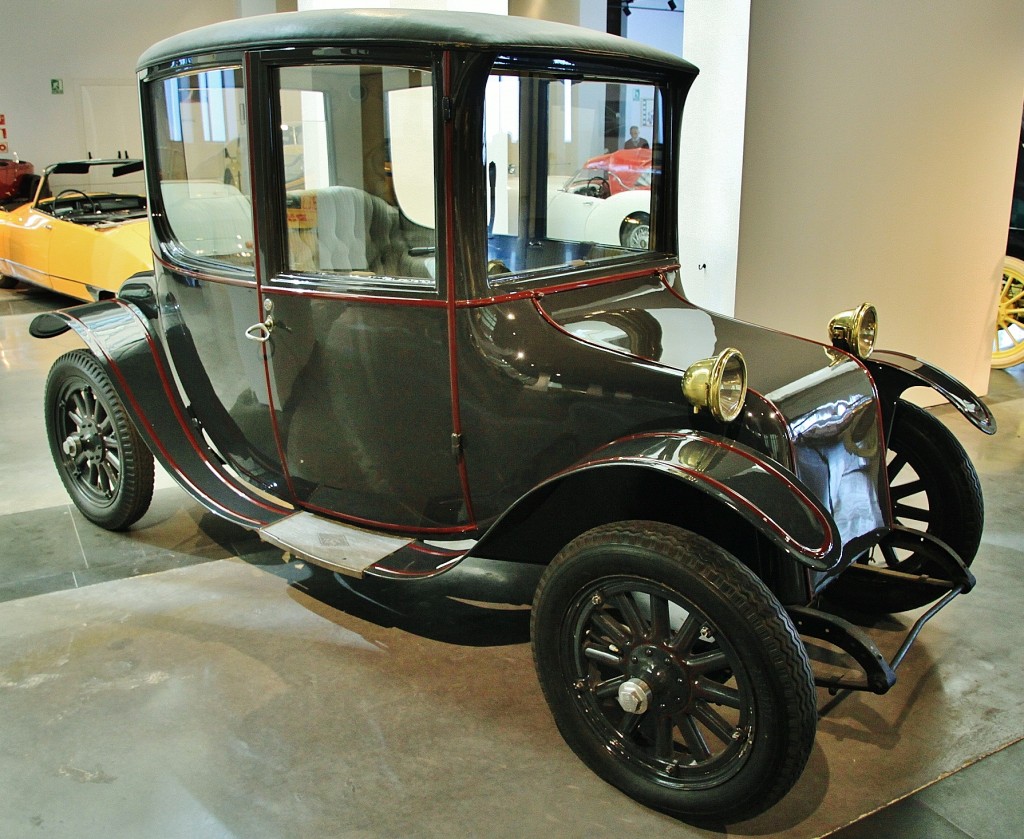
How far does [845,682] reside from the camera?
216 cm

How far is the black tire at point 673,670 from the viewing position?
6.27 ft

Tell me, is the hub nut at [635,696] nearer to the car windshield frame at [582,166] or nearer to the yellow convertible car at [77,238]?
the car windshield frame at [582,166]

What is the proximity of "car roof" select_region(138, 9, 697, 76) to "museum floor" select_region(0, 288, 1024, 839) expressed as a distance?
1.66m

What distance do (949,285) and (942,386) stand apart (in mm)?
2747

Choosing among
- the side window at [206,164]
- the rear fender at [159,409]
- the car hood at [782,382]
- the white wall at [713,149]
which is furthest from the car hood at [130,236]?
the car hood at [782,382]

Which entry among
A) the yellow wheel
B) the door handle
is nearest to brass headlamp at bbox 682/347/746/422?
the door handle

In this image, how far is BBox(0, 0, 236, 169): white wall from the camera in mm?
10859

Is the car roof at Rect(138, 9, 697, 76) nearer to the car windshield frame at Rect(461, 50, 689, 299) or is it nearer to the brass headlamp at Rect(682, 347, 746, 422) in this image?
the car windshield frame at Rect(461, 50, 689, 299)

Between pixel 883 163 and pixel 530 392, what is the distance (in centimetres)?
312

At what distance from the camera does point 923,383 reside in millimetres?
2689

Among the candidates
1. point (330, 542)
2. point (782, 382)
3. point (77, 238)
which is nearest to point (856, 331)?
point (782, 382)

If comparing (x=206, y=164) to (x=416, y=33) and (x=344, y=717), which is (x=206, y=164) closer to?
(x=416, y=33)

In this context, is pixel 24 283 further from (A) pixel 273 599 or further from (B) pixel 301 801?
(B) pixel 301 801

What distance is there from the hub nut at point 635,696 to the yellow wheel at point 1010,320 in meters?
4.73
